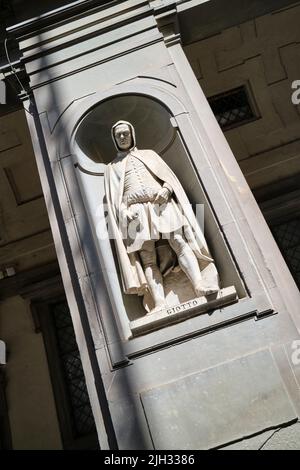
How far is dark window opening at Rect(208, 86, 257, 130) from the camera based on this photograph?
33.0 ft

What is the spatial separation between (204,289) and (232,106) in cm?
698

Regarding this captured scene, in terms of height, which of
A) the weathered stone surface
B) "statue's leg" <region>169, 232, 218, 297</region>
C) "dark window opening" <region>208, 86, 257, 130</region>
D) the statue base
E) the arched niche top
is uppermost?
"dark window opening" <region>208, 86, 257, 130</region>

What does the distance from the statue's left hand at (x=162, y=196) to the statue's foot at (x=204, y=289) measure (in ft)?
3.66

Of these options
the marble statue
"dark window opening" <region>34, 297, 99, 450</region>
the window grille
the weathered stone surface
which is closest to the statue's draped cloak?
the marble statue

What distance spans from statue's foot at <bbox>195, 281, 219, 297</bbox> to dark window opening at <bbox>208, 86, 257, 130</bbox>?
650 cm

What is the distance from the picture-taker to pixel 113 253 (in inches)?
199

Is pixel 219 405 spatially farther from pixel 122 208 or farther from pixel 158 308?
pixel 122 208

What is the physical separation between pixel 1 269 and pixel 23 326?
1.42m

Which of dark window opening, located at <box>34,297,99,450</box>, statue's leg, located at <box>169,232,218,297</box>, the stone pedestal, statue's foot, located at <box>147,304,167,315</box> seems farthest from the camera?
dark window opening, located at <box>34,297,99,450</box>

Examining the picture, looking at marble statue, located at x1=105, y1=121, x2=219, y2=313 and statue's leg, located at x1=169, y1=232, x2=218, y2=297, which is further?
marble statue, located at x1=105, y1=121, x2=219, y2=313

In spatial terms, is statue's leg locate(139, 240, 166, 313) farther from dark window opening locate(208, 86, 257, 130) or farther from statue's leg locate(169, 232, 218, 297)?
dark window opening locate(208, 86, 257, 130)

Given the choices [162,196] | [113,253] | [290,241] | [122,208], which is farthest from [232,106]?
[113,253]

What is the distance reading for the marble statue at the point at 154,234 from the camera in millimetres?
4684

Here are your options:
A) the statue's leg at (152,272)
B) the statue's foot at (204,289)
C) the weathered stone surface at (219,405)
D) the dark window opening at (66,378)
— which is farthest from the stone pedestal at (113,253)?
the dark window opening at (66,378)
